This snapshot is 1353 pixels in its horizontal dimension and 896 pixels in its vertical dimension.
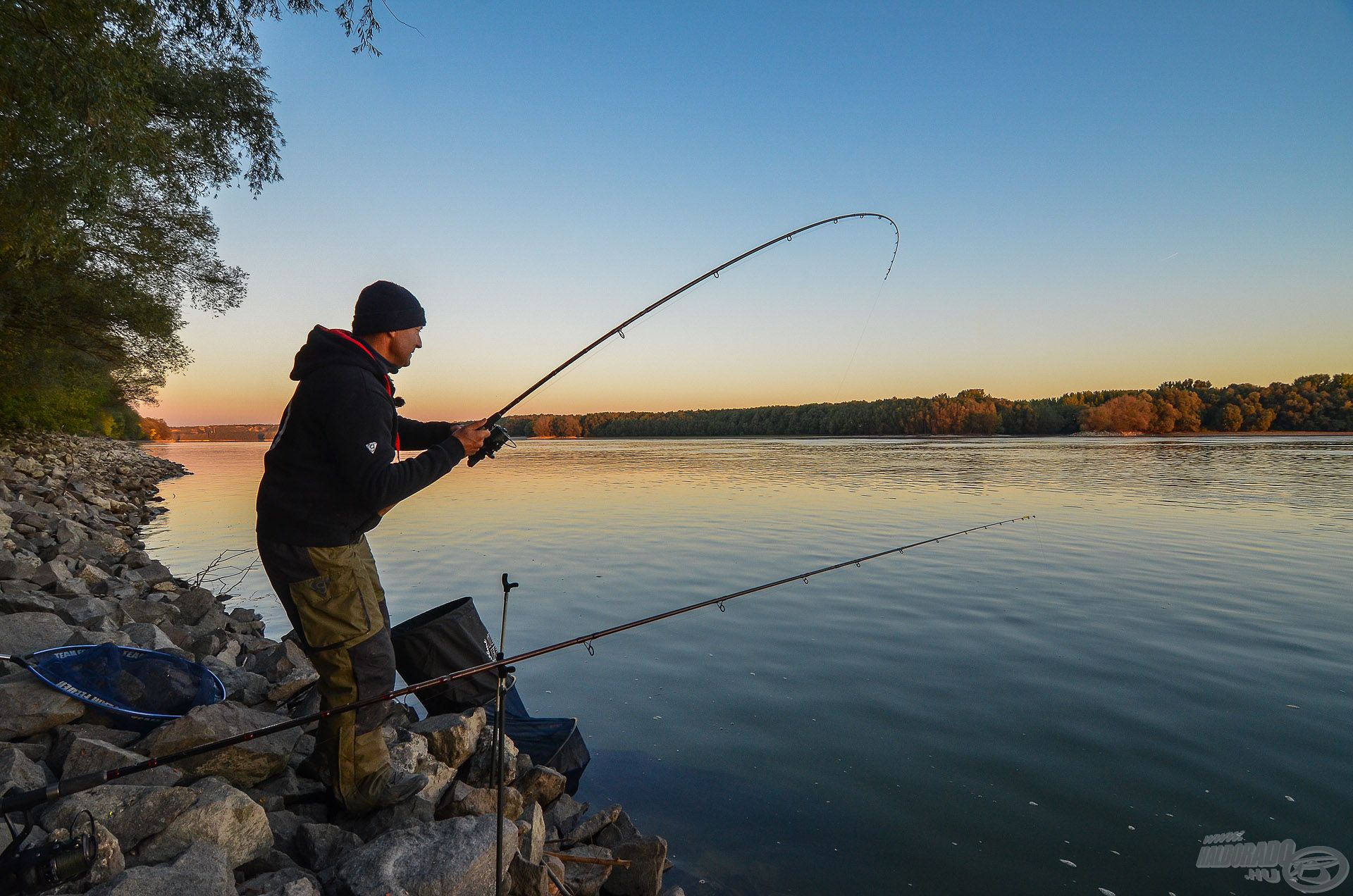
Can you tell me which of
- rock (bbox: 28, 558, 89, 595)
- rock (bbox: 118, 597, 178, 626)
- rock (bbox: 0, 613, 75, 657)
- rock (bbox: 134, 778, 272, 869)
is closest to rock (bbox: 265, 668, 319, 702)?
rock (bbox: 0, 613, 75, 657)

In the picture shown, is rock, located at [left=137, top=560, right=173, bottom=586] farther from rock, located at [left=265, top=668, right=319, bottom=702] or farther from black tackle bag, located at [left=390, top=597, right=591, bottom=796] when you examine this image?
black tackle bag, located at [left=390, top=597, right=591, bottom=796]

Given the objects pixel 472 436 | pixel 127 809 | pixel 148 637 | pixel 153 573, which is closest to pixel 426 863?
pixel 127 809

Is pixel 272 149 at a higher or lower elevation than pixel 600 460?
higher

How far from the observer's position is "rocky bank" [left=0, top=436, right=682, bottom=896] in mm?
2498

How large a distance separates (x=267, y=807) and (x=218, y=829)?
1.80ft

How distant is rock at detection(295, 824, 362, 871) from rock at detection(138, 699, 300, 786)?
479 millimetres

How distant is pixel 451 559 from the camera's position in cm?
1193

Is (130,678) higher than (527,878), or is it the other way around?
(130,678)

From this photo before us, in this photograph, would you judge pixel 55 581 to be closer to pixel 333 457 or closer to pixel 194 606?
pixel 194 606

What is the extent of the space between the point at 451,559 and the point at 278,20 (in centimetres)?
761

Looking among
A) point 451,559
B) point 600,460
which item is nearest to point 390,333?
point 451,559

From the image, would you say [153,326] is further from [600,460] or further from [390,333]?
[600,460]

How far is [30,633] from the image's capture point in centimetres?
405

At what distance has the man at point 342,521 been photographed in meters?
2.92
